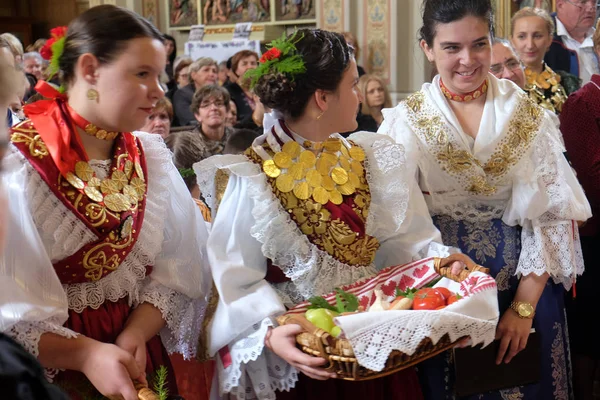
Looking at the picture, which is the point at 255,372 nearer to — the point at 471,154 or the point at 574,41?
the point at 471,154

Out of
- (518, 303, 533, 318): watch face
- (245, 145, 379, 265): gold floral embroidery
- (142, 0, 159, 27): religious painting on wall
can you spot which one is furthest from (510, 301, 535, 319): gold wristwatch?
(142, 0, 159, 27): religious painting on wall

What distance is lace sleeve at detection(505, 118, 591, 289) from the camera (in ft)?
8.55

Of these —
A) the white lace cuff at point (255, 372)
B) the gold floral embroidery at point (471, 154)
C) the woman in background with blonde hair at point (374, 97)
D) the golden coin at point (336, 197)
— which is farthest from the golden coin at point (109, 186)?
the woman in background with blonde hair at point (374, 97)

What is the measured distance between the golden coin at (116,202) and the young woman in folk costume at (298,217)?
271 mm

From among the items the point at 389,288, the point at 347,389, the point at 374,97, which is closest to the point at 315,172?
the point at 389,288

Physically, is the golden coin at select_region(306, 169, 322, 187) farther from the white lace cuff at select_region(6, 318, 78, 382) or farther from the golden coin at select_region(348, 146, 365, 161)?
the white lace cuff at select_region(6, 318, 78, 382)

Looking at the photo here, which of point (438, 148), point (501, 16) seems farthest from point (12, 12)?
point (438, 148)

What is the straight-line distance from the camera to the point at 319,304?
6.98 feet

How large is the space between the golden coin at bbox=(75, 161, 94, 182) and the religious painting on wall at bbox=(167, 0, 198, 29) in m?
9.18

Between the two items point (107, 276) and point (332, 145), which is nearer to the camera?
point (107, 276)

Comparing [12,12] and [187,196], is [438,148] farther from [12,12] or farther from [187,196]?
[12,12]

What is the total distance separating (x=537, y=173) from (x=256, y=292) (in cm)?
99

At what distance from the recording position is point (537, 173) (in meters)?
2.63

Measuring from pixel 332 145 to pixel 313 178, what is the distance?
13cm
